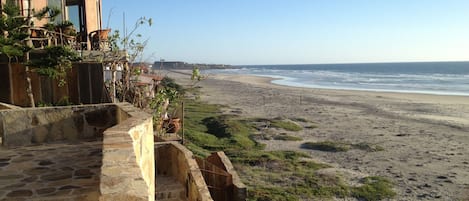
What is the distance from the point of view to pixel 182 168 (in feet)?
18.3

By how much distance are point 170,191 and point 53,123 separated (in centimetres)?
223

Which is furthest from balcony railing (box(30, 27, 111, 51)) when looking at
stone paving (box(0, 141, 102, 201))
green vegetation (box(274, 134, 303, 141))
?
green vegetation (box(274, 134, 303, 141))

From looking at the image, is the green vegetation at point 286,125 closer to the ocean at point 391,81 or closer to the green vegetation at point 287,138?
the green vegetation at point 287,138

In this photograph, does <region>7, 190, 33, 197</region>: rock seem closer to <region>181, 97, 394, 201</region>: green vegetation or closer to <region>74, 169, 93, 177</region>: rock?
<region>74, 169, 93, 177</region>: rock

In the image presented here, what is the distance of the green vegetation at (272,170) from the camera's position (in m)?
10.4

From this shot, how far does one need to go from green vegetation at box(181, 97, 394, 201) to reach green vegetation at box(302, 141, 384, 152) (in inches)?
54.6

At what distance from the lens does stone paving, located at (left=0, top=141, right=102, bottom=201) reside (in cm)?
379

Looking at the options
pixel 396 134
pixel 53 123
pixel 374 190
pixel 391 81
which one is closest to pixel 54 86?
pixel 53 123

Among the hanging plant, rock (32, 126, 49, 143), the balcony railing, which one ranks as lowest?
rock (32, 126, 49, 143)

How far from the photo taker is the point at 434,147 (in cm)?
1519

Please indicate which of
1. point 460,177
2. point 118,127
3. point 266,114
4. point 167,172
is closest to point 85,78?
point 167,172

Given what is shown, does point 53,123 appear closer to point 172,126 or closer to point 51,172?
point 51,172

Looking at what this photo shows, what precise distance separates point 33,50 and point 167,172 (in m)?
4.98

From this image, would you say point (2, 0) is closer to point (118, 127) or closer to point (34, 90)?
point (34, 90)
